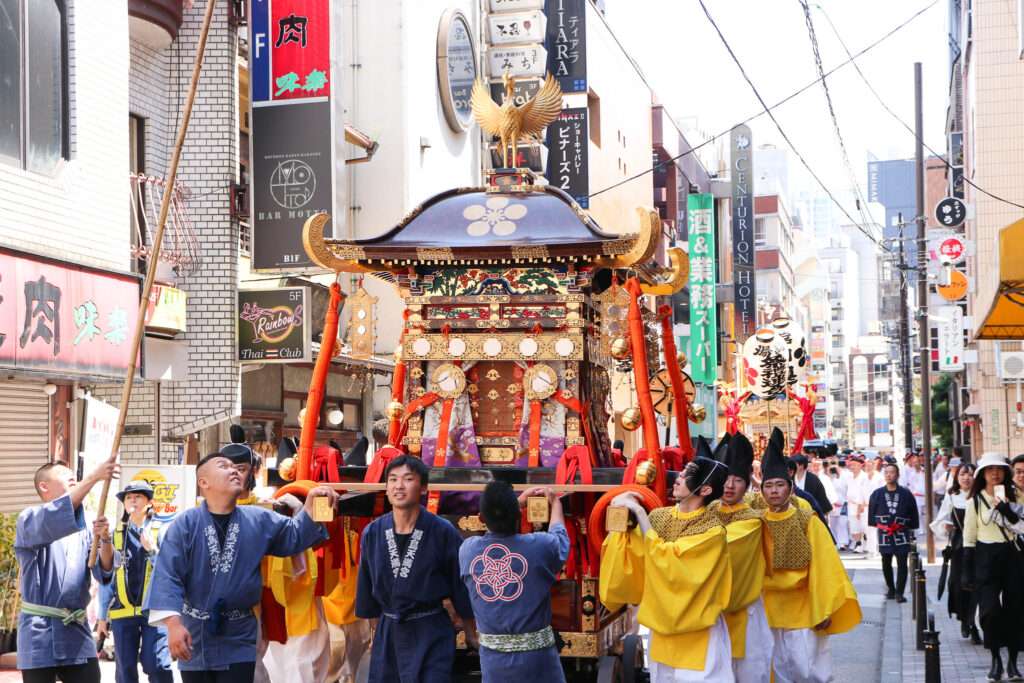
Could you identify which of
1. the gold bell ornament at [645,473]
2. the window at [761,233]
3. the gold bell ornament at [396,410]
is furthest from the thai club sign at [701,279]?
the window at [761,233]

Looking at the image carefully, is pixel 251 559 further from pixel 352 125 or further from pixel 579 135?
pixel 579 135

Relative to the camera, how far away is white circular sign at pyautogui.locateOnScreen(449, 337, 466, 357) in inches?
363

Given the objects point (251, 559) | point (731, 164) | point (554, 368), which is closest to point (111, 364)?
A: point (554, 368)

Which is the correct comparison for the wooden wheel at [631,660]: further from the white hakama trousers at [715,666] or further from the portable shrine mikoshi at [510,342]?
the white hakama trousers at [715,666]

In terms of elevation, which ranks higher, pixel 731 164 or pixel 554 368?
pixel 731 164

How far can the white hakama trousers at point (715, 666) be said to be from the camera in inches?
Result: 263

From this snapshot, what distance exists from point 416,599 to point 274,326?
9.94 m

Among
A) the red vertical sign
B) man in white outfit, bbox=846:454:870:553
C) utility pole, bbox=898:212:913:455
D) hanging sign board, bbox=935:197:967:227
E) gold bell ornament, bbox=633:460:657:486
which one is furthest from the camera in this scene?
utility pole, bbox=898:212:913:455

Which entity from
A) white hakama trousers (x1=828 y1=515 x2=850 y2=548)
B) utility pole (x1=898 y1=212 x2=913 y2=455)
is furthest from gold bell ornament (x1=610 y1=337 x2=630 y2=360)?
utility pole (x1=898 y1=212 x2=913 y2=455)

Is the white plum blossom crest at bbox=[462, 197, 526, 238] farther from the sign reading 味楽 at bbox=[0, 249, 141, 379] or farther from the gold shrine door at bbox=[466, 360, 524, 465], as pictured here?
the sign reading 味楽 at bbox=[0, 249, 141, 379]

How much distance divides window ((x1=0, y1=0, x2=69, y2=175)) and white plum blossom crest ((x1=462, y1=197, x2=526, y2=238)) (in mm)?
5278

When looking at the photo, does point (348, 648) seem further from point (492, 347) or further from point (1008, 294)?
point (1008, 294)

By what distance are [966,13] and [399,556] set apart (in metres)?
27.8

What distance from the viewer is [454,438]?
9.39 meters
